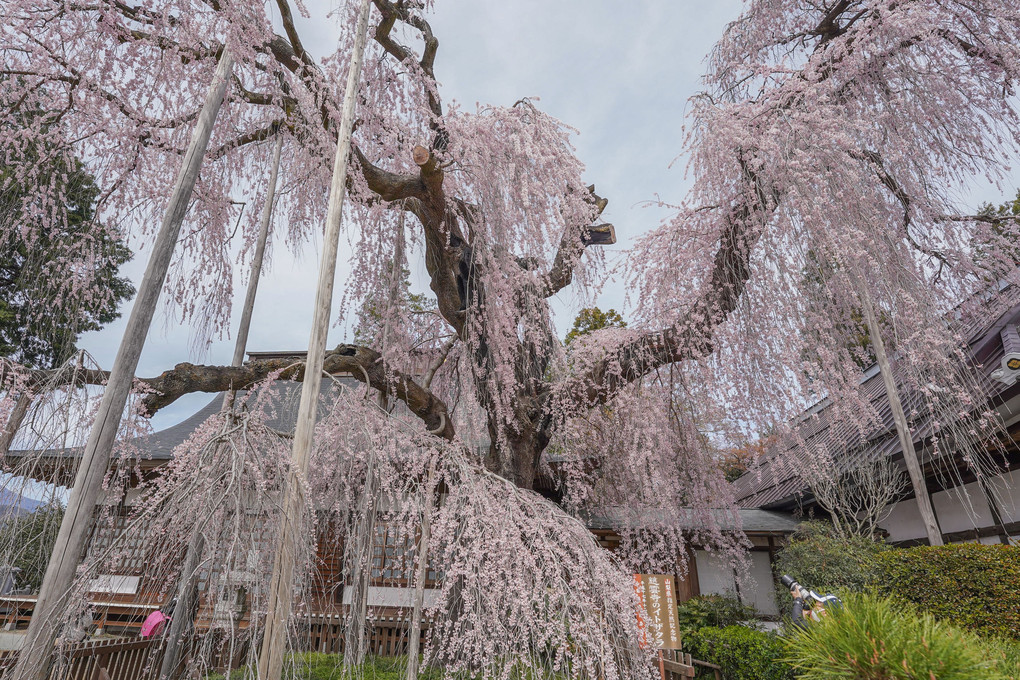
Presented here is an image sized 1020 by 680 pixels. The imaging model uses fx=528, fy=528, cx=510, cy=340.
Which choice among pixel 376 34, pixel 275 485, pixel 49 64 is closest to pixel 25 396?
Answer: pixel 275 485

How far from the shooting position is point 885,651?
101 inches

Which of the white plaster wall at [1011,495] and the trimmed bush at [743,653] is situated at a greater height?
the white plaster wall at [1011,495]

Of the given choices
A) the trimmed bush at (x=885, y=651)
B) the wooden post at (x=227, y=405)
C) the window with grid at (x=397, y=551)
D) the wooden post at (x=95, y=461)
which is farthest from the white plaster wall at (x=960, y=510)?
the wooden post at (x=95, y=461)

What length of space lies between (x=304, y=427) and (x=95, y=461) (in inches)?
40.3

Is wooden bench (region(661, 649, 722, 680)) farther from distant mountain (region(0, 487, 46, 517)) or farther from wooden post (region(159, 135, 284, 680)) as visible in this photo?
distant mountain (region(0, 487, 46, 517))

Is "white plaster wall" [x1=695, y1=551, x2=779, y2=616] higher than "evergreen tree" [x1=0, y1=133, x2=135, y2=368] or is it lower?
lower

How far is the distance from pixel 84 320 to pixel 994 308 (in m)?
7.88

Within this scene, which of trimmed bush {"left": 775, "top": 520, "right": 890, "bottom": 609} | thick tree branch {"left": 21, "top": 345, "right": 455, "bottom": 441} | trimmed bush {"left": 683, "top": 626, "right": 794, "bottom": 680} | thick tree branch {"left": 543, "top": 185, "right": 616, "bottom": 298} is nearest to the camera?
thick tree branch {"left": 21, "top": 345, "right": 455, "bottom": 441}

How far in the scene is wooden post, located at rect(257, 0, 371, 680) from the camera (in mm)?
2748

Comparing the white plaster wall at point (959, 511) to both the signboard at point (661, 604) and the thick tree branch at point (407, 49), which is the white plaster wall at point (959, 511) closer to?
the signboard at point (661, 604)

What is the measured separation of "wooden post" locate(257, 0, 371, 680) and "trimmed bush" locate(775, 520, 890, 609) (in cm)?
582

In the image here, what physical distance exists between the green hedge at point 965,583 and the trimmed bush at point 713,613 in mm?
3247

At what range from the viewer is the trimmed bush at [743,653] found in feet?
17.2

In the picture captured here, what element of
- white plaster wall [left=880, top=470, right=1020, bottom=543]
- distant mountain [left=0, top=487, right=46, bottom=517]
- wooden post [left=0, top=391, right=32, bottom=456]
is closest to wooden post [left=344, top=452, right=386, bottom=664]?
distant mountain [left=0, top=487, right=46, bottom=517]
